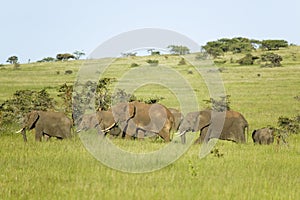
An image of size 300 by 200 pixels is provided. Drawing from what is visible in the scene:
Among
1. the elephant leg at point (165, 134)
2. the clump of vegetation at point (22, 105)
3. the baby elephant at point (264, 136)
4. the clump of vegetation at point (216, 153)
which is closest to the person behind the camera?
the clump of vegetation at point (216, 153)

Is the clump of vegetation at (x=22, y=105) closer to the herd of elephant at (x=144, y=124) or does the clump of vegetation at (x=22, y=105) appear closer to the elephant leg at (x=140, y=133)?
the herd of elephant at (x=144, y=124)

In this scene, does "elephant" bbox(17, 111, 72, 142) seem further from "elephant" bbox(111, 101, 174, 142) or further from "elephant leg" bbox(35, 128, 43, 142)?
"elephant" bbox(111, 101, 174, 142)

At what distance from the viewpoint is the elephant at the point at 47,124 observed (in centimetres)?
1497

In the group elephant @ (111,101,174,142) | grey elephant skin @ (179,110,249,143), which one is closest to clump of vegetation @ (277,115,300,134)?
grey elephant skin @ (179,110,249,143)

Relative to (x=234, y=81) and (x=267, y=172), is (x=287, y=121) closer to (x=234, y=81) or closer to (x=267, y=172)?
(x=267, y=172)

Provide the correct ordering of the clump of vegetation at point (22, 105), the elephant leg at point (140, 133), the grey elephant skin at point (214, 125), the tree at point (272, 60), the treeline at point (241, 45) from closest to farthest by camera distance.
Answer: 1. the grey elephant skin at point (214, 125)
2. the elephant leg at point (140, 133)
3. the clump of vegetation at point (22, 105)
4. the tree at point (272, 60)
5. the treeline at point (241, 45)

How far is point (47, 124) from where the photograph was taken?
15.0 metres

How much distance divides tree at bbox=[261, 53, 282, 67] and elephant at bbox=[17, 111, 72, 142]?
57992 mm

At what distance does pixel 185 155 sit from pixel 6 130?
310 inches

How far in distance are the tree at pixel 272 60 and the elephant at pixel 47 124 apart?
190 feet

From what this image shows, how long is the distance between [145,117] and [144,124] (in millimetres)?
221

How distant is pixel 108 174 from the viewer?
921 centimetres

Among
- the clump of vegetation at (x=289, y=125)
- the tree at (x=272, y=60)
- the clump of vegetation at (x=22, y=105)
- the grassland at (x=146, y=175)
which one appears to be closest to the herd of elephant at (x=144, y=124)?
the grassland at (x=146, y=175)

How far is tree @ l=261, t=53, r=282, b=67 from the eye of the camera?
70.5m
